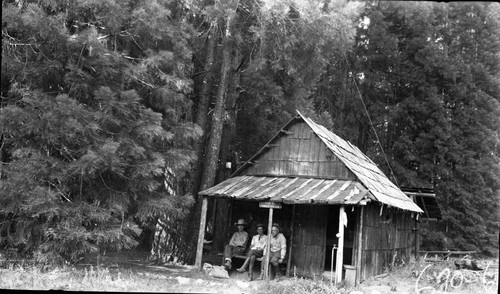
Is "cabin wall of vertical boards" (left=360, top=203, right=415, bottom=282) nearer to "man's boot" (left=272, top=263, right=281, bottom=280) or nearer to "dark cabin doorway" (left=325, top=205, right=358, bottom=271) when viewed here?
"dark cabin doorway" (left=325, top=205, right=358, bottom=271)

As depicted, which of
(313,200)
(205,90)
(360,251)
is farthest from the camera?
(205,90)

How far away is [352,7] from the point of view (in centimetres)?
1529

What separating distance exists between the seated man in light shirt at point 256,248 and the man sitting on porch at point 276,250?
28 centimetres

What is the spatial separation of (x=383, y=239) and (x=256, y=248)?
4.63 m

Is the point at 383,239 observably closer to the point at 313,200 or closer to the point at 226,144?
the point at 313,200

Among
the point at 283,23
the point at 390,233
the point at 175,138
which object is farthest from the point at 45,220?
the point at 390,233

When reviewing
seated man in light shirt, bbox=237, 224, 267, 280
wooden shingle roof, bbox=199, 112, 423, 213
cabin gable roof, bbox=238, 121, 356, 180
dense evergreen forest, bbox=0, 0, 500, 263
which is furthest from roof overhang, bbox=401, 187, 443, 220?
seated man in light shirt, bbox=237, 224, 267, 280

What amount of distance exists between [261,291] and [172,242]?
255 inches

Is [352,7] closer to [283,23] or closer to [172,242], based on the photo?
[283,23]

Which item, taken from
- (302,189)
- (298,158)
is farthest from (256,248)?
(298,158)

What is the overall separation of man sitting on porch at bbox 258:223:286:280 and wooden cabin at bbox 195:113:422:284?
55cm

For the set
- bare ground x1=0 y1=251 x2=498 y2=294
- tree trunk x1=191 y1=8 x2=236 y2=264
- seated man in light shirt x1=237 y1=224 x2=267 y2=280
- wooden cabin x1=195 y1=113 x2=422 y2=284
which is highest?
tree trunk x1=191 y1=8 x2=236 y2=264

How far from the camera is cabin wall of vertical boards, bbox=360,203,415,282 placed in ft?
42.1

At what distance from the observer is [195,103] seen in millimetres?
17953
